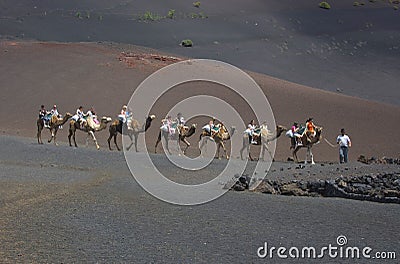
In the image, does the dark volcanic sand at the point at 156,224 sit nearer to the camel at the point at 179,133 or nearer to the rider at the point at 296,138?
the camel at the point at 179,133

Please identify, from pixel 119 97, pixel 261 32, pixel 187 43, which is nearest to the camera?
pixel 119 97

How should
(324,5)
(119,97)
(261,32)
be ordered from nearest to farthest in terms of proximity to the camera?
(119,97) < (261,32) < (324,5)

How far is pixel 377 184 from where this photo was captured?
19625mm

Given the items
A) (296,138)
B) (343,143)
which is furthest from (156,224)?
(343,143)

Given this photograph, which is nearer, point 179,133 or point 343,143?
point 343,143

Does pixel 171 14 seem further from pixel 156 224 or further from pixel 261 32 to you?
pixel 156 224

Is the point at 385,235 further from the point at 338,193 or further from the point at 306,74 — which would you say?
the point at 306,74

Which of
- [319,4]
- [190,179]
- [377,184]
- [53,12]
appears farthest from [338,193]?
[319,4]

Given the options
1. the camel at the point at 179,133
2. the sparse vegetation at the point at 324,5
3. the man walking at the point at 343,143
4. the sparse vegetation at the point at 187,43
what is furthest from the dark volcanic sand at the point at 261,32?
the camel at the point at 179,133

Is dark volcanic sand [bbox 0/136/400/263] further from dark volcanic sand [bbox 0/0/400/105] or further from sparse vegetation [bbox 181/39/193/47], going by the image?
sparse vegetation [bbox 181/39/193/47]

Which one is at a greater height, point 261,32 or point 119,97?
point 261,32

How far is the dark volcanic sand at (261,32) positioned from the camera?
6688 cm

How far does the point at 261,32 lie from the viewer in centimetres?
8069

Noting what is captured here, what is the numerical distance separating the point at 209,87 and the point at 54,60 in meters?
14.0
